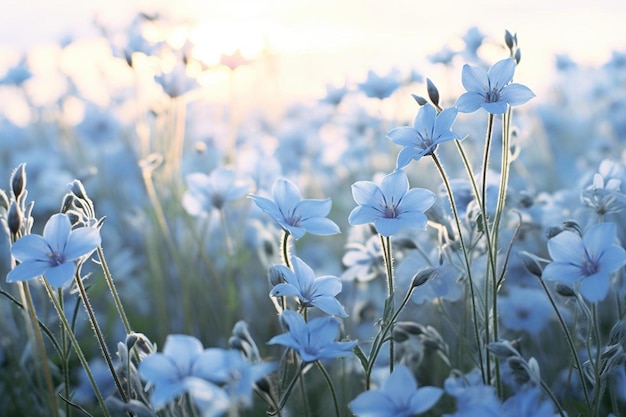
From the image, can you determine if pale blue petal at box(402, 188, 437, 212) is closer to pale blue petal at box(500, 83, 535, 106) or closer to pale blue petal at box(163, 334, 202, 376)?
pale blue petal at box(500, 83, 535, 106)

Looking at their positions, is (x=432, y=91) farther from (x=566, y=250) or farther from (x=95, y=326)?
(x=95, y=326)

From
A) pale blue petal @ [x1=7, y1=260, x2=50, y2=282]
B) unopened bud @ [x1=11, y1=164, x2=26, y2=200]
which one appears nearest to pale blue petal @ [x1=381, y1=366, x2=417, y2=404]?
pale blue petal @ [x1=7, y1=260, x2=50, y2=282]

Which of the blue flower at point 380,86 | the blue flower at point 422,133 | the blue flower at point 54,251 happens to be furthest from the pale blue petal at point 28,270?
the blue flower at point 380,86

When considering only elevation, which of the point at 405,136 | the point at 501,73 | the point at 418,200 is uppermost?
the point at 501,73

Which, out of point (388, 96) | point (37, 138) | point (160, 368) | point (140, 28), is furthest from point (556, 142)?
point (160, 368)

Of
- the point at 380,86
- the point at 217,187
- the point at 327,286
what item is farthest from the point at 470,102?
the point at 380,86

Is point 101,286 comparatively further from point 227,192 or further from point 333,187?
point 333,187
